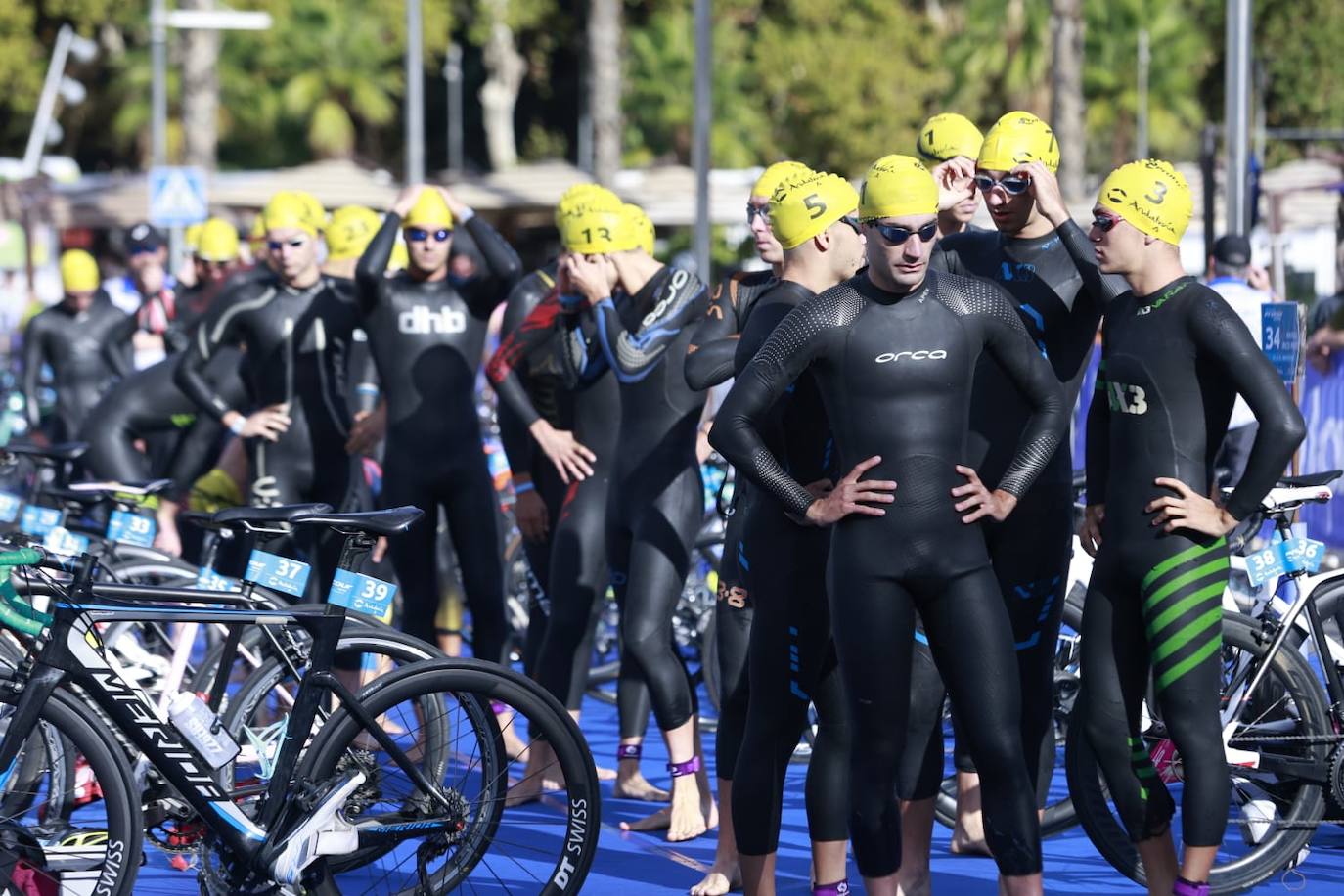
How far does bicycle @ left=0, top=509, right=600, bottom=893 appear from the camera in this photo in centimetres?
504

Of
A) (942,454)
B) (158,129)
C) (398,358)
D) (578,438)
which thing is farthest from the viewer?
(158,129)

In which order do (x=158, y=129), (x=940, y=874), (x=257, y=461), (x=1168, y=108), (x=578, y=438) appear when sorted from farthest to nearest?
1. (x=1168, y=108)
2. (x=158, y=129)
3. (x=257, y=461)
4. (x=578, y=438)
5. (x=940, y=874)

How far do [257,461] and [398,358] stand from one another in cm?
107

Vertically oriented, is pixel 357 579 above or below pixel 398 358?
below

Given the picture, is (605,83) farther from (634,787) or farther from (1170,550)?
(1170,550)

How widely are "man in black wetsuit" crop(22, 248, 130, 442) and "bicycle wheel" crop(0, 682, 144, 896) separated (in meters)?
8.43

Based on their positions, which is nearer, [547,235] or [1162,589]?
[1162,589]

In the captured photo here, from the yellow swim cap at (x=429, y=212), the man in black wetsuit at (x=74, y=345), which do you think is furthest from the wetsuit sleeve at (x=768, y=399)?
the man in black wetsuit at (x=74, y=345)

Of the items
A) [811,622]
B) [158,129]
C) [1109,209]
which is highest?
[158,129]

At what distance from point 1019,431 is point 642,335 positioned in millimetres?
1623

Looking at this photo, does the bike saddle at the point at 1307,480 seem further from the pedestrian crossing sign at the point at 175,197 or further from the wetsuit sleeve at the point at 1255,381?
the pedestrian crossing sign at the point at 175,197

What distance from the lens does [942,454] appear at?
491 centimetres

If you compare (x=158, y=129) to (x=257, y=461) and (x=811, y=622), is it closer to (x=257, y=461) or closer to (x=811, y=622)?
(x=257, y=461)

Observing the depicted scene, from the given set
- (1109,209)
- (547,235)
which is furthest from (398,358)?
(547,235)
